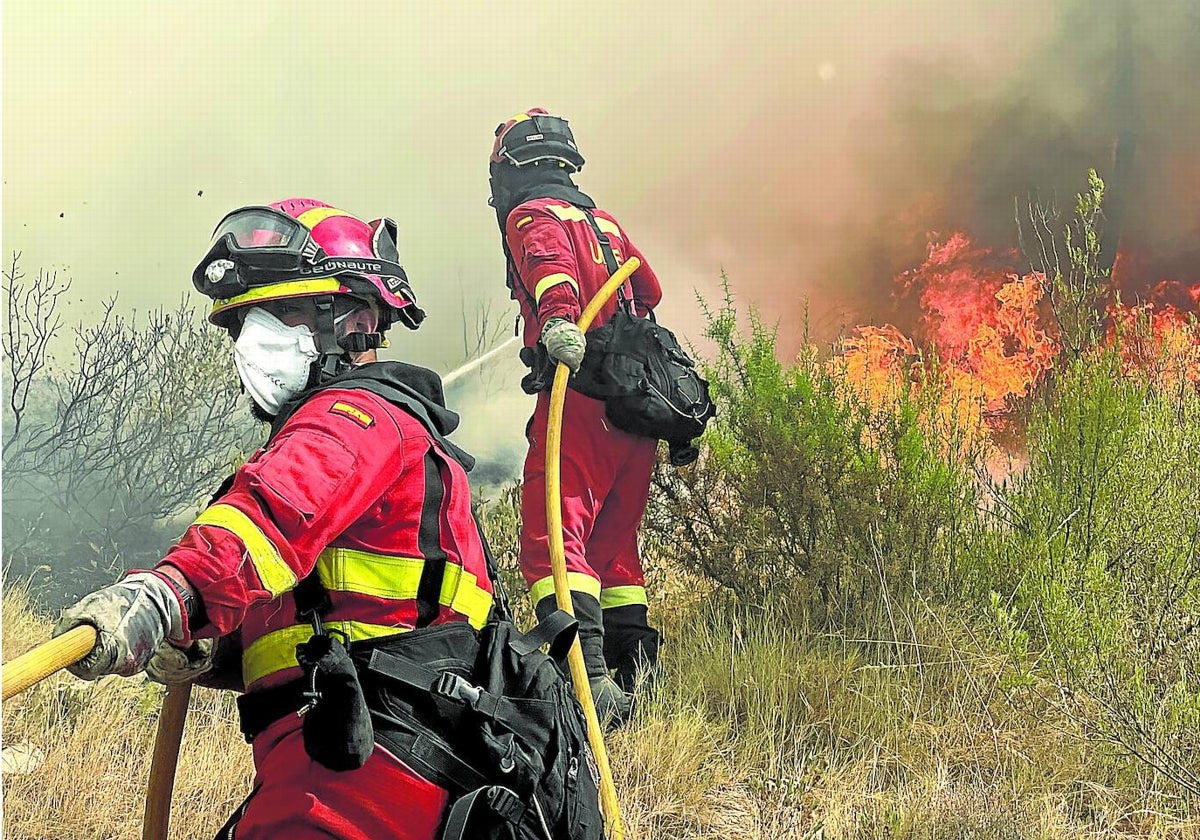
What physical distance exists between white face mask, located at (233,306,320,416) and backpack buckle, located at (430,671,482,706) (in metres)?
0.72

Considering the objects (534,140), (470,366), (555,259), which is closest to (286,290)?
(555,259)

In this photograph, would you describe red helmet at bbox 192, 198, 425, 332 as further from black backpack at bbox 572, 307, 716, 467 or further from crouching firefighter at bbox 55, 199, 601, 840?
black backpack at bbox 572, 307, 716, 467

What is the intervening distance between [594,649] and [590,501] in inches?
24.2

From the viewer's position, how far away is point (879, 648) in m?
5.39

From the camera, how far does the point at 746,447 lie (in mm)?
6012

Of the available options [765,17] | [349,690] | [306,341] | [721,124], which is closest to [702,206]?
[721,124]

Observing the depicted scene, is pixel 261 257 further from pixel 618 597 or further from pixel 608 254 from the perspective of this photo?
pixel 618 597

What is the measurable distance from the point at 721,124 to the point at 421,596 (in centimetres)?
787

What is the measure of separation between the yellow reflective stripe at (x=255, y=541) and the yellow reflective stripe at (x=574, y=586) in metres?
2.67

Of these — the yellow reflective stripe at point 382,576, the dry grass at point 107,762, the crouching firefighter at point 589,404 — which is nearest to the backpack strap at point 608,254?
the crouching firefighter at point 589,404

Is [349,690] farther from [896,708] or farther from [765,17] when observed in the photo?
[765,17]

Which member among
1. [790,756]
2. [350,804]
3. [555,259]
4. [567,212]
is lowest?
[350,804]

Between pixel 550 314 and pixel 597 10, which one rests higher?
pixel 597 10

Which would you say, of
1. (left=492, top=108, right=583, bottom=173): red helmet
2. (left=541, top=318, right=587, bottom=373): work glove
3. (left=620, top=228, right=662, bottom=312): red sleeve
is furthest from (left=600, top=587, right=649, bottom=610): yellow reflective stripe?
(left=492, top=108, right=583, bottom=173): red helmet
